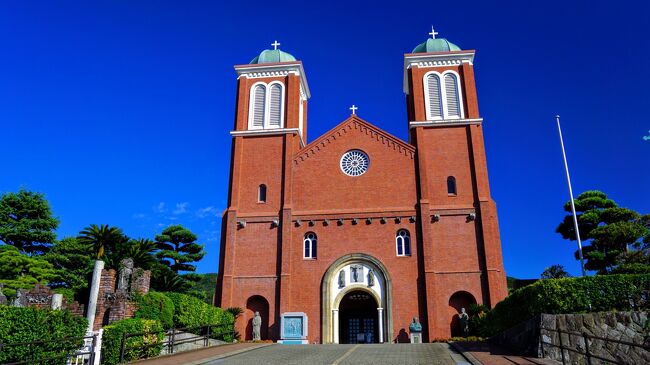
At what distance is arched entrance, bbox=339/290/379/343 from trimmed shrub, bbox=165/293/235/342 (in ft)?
26.9

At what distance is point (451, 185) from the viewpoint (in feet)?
93.9

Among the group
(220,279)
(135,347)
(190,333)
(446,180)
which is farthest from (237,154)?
(135,347)

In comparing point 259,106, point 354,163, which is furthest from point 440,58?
point 259,106

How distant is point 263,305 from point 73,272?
1762 centimetres

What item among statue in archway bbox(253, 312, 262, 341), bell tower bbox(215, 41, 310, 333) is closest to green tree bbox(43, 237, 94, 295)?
bell tower bbox(215, 41, 310, 333)

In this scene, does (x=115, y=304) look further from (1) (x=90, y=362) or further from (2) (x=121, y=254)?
(2) (x=121, y=254)

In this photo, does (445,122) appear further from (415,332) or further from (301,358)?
(301,358)

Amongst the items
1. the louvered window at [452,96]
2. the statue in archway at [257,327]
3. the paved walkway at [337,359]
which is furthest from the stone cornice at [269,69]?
the paved walkway at [337,359]

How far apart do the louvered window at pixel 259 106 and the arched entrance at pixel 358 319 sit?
12482mm

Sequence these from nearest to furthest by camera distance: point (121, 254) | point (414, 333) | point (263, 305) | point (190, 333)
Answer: point (190, 333) → point (414, 333) → point (263, 305) → point (121, 254)

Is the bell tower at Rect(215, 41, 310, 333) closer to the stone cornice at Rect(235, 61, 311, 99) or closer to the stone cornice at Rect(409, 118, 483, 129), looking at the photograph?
the stone cornice at Rect(235, 61, 311, 99)

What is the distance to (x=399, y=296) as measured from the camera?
85.9ft

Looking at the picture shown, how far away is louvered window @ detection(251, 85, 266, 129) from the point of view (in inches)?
1264

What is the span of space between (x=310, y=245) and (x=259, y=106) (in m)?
10.3
